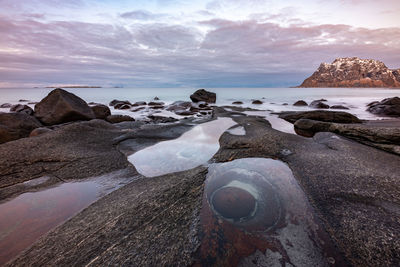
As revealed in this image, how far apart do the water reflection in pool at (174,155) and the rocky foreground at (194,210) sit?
449mm

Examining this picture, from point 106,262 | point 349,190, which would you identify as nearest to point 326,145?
point 349,190

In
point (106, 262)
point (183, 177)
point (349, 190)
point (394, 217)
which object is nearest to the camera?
point (106, 262)

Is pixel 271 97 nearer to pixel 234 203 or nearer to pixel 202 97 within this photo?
pixel 202 97

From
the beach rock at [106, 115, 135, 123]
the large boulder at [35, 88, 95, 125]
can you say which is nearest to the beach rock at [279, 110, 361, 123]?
the beach rock at [106, 115, 135, 123]

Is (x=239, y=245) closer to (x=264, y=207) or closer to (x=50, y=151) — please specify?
(x=264, y=207)

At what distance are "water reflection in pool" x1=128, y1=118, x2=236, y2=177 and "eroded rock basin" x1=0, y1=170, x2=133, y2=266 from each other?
92 centimetres

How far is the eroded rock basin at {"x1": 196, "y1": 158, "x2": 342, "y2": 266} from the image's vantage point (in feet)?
7.43

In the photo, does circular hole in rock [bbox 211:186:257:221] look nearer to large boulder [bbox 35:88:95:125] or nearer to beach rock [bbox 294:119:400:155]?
beach rock [bbox 294:119:400:155]

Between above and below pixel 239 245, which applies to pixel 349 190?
above

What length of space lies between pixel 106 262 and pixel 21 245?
4.96ft

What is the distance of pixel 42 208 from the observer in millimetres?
3330

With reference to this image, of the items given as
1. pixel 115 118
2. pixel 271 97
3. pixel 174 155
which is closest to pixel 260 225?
pixel 174 155

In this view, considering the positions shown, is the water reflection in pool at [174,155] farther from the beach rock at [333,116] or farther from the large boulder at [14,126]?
the beach rock at [333,116]

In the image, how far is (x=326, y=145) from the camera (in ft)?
19.8
